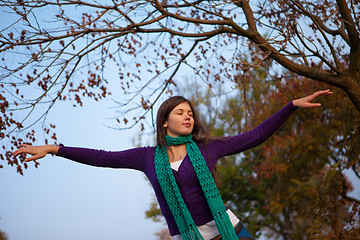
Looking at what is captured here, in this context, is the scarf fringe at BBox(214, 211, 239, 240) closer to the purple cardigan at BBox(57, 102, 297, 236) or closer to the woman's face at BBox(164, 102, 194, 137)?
the purple cardigan at BBox(57, 102, 297, 236)

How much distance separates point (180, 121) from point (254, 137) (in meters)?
0.60

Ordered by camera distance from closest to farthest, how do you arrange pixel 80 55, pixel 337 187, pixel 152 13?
1. pixel 80 55
2. pixel 152 13
3. pixel 337 187

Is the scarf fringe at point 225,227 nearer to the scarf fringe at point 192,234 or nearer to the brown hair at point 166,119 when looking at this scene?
the scarf fringe at point 192,234

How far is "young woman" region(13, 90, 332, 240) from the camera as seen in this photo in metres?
3.21

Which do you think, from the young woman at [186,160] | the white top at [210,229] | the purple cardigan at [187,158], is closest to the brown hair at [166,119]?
the young woman at [186,160]

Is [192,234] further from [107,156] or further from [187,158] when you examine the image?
[107,156]

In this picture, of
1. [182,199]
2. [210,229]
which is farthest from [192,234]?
[182,199]

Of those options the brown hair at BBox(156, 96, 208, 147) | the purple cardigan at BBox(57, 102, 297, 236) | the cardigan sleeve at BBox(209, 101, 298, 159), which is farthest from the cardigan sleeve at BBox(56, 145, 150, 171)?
the cardigan sleeve at BBox(209, 101, 298, 159)

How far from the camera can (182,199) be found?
3.21m

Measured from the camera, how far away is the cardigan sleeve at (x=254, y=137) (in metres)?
3.33

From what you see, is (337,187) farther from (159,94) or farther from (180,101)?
(180,101)

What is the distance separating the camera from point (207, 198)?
10.5ft

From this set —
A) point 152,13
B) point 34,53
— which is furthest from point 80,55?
point 152,13

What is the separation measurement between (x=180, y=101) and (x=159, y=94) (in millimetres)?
2501
